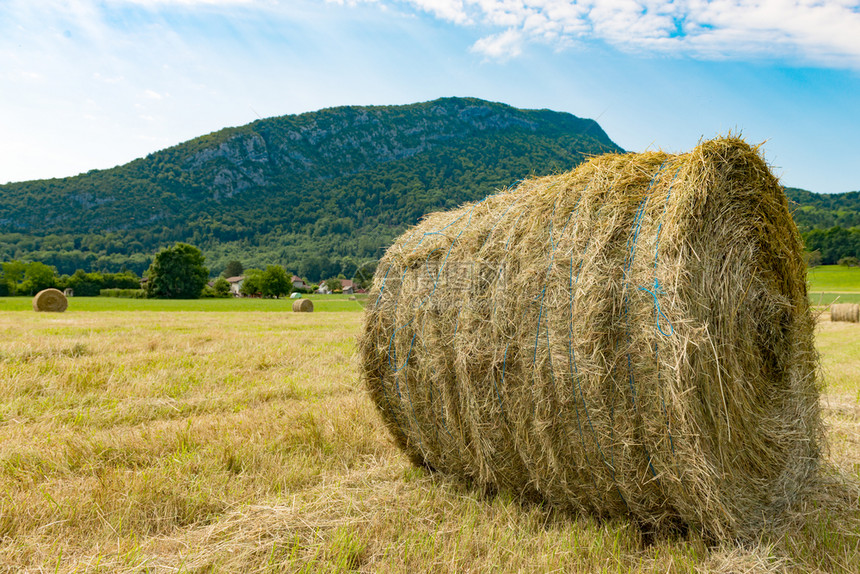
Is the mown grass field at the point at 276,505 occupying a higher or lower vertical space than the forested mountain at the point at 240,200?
lower

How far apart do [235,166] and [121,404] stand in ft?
483

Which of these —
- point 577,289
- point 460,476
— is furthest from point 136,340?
point 577,289

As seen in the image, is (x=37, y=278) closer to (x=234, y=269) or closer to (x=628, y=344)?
(x=234, y=269)

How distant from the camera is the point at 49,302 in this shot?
2580 centimetres

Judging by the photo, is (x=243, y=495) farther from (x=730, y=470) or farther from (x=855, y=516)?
(x=855, y=516)

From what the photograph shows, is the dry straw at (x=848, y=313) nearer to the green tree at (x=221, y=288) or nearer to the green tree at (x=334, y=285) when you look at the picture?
the green tree at (x=334, y=285)

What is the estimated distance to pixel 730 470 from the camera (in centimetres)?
318

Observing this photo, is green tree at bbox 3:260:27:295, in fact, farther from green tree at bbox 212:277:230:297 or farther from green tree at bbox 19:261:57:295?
green tree at bbox 212:277:230:297

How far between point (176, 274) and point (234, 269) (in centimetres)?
3824

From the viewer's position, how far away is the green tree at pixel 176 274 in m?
63.7

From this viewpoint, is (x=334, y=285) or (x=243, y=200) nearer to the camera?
(x=334, y=285)

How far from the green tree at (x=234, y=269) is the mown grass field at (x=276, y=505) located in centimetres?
10130

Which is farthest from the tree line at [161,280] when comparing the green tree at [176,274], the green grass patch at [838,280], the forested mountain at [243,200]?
the green grass patch at [838,280]

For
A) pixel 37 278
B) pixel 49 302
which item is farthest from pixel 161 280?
pixel 49 302
